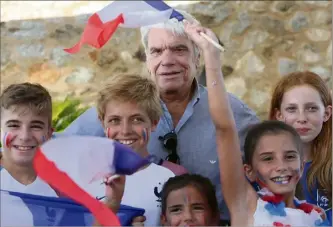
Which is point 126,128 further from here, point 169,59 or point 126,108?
point 169,59

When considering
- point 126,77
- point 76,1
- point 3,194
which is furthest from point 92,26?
point 76,1

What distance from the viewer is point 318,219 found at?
7.39ft

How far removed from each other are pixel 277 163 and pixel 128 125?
0.48 m

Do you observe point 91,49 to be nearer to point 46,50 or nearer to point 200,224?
point 46,50

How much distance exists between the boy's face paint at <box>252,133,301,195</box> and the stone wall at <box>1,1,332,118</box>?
9.53 feet

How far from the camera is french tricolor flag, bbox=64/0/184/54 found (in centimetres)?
229

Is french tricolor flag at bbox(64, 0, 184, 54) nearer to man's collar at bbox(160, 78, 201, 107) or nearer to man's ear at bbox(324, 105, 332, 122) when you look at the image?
man's collar at bbox(160, 78, 201, 107)

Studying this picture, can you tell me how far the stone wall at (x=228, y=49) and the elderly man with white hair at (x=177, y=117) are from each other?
103 inches

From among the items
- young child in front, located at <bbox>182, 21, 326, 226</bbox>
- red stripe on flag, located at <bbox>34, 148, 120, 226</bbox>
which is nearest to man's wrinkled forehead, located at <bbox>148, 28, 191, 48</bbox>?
young child in front, located at <bbox>182, 21, 326, 226</bbox>

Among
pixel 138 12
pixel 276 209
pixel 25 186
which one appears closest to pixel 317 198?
pixel 276 209

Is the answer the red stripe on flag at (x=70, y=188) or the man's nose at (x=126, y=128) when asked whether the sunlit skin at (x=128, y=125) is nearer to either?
the man's nose at (x=126, y=128)

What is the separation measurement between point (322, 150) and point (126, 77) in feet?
2.33

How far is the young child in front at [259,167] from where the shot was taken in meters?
2.23

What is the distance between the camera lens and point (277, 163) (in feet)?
7.36
